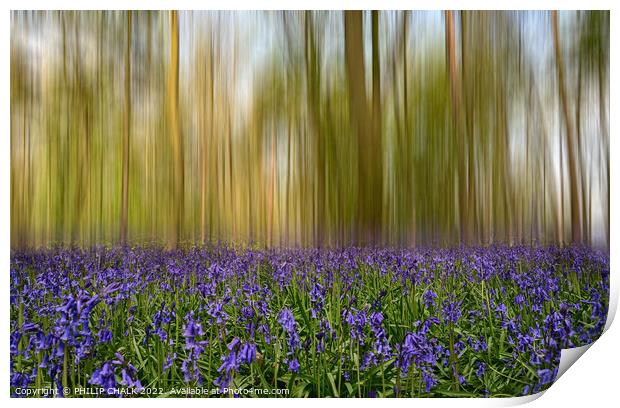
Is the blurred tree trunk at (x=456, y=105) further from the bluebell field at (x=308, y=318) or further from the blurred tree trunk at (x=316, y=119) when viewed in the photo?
the blurred tree trunk at (x=316, y=119)

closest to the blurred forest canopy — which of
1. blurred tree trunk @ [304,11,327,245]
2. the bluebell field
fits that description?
blurred tree trunk @ [304,11,327,245]

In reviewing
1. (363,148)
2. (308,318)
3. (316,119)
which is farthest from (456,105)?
(308,318)

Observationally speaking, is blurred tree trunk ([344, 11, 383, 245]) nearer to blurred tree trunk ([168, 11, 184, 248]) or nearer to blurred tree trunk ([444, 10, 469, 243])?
blurred tree trunk ([444, 10, 469, 243])

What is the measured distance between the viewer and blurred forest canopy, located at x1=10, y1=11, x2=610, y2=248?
2.47 m

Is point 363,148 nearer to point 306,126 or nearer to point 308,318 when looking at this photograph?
point 306,126

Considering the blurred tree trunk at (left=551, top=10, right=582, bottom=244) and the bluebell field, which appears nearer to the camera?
the bluebell field

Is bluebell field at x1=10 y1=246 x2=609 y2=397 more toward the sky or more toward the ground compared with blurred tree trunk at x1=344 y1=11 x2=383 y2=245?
more toward the ground

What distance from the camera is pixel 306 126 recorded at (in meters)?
2.50

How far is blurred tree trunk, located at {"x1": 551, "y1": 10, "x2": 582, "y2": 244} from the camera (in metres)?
2.55

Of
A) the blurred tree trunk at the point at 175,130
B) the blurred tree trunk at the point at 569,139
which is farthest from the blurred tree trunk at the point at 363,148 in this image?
the blurred tree trunk at the point at 569,139

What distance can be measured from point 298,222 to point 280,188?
0.65 ft

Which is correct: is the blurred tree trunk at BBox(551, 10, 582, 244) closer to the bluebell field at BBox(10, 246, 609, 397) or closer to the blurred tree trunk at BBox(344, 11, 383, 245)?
the bluebell field at BBox(10, 246, 609, 397)

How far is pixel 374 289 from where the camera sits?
2549 millimetres
